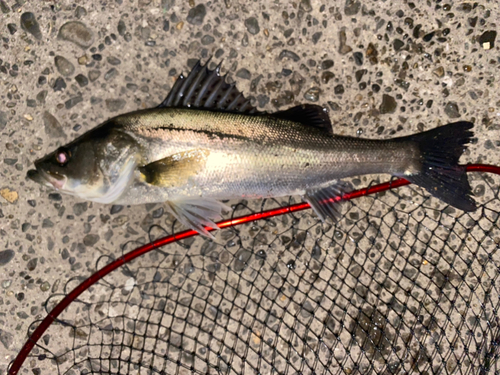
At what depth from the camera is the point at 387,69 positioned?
252cm

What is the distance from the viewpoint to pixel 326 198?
2293mm

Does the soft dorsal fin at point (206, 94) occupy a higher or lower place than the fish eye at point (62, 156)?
higher

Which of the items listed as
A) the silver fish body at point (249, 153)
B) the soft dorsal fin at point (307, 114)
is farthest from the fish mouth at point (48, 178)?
the soft dorsal fin at point (307, 114)

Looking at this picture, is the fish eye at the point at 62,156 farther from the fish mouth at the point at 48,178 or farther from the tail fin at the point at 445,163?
the tail fin at the point at 445,163

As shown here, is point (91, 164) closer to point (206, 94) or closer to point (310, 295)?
point (206, 94)

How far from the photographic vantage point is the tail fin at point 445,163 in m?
2.20

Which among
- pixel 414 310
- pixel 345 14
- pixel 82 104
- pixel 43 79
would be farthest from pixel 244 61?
pixel 414 310

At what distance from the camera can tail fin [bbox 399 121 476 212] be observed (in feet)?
7.23

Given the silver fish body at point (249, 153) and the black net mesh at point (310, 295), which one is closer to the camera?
the silver fish body at point (249, 153)

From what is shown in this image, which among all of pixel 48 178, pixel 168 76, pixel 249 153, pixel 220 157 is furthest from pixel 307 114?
pixel 48 178

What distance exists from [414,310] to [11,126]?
2947mm

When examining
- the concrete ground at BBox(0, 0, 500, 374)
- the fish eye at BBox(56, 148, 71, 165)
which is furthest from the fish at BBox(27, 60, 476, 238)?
the concrete ground at BBox(0, 0, 500, 374)

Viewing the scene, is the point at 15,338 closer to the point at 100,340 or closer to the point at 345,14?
the point at 100,340

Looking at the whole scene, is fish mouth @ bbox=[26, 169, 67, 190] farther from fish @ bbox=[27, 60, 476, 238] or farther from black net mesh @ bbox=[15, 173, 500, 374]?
black net mesh @ bbox=[15, 173, 500, 374]
